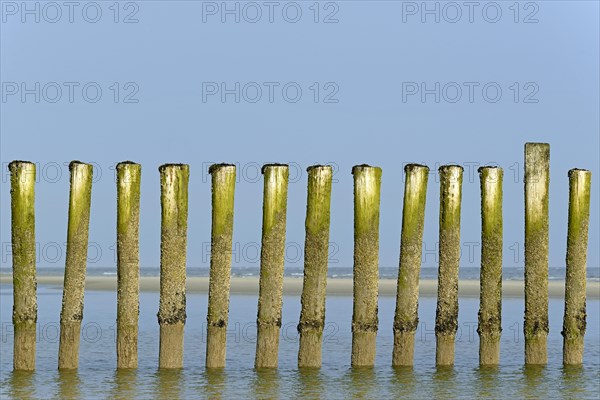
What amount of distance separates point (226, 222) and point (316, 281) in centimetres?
130

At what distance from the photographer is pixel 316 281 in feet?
45.4

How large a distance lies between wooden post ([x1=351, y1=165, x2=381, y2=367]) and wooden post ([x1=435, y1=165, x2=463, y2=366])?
2.68 ft

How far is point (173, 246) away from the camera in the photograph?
13.8 meters

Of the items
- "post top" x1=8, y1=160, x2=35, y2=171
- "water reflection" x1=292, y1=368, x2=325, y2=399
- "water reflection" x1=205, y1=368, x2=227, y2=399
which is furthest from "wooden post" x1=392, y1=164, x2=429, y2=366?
"post top" x1=8, y1=160, x2=35, y2=171

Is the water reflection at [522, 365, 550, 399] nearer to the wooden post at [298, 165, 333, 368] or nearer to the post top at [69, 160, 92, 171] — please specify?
the wooden post at [298, 165, 333, 368]

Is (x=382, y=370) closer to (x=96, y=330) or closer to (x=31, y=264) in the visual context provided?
(x=31, y=264)

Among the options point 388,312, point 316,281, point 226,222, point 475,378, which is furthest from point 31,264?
point 388,312

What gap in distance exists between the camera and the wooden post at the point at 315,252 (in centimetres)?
1388

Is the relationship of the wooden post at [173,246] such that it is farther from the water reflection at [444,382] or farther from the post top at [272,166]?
the water reflection at [444,382]

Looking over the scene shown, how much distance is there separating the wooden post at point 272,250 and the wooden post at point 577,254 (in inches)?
147

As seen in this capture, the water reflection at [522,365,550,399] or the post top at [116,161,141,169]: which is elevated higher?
the post top at [116,161,141,169]

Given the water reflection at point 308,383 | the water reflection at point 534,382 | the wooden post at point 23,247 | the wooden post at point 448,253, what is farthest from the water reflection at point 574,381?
the wooden post at point 23,247

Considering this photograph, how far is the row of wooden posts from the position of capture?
45.5ft

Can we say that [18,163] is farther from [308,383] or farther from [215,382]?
[308,383]
